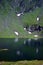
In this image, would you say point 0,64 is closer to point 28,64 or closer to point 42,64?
point 28,64

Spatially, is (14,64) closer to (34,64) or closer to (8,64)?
(8,64)

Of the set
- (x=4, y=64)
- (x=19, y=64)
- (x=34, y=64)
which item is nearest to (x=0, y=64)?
(x=4, y=64)

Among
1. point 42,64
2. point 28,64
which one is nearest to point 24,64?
point 28,64

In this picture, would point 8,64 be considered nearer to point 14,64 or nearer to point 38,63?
point 14,64

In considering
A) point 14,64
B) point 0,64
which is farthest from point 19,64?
point 0,64

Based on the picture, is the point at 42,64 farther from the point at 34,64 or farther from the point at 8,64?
the point at 8,64
